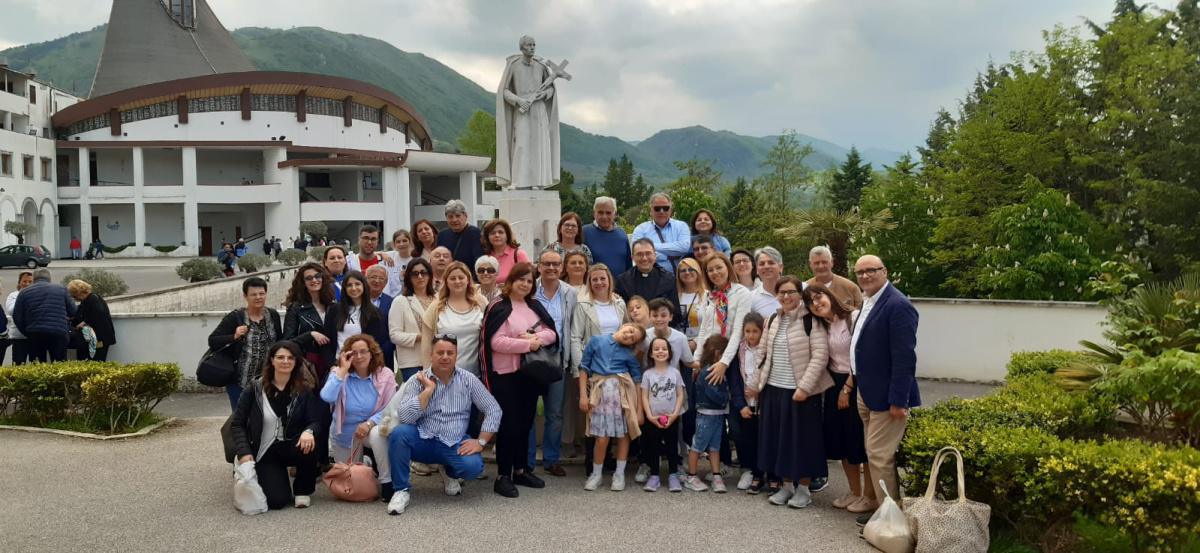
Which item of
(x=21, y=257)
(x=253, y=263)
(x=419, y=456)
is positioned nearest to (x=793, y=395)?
(x=419, y=456)

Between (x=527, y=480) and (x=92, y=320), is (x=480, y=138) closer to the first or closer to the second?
(x=92, y=320)

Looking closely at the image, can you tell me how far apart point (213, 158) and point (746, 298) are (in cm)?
5077

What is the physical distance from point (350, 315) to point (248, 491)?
1710 millimetres

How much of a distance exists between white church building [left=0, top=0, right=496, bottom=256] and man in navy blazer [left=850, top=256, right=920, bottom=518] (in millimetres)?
44949

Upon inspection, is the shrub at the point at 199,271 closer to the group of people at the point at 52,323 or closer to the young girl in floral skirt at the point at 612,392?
the group of people at the point at 52,323

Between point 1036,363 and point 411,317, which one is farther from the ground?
point 411,317

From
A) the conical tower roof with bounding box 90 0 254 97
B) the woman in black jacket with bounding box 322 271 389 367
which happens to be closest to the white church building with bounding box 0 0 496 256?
the conical tower roof with bounding box 90 0 254 97

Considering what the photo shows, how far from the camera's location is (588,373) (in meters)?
6.84

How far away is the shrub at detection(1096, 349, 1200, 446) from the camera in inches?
→ 226

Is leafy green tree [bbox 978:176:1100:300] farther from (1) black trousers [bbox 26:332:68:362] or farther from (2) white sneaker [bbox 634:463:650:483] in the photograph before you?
(1) black trousers [bbox 26:332:68:362]

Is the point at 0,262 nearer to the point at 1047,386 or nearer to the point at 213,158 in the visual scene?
the point at 213,158

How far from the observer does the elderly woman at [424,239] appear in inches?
335

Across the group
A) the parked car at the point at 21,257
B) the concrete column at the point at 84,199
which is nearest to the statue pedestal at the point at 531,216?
the parked car at the point at 21,257

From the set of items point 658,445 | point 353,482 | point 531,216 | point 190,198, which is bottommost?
point 353,482
